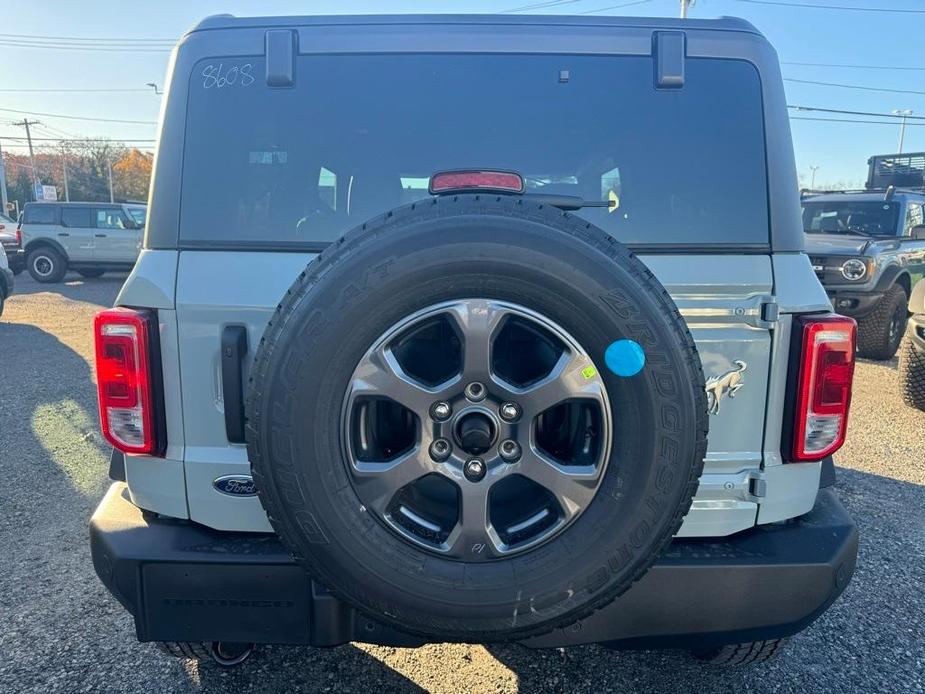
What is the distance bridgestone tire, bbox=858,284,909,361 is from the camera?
8.29 meters

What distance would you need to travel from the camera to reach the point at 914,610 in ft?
9.75

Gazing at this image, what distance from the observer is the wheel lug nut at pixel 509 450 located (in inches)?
64.8

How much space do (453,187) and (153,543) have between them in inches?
50.8

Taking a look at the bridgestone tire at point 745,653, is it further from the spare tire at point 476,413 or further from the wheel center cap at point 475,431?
the wheel center cap at point 475,431

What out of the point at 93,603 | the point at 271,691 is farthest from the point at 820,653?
the point at 93,603

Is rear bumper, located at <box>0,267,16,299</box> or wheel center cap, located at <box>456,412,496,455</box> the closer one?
wheel center cap, located at <box>456,412,496,455</box>

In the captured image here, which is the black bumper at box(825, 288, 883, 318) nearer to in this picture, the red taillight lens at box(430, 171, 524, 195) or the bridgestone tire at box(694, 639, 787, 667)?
the bridgestone tire at box(694, 639, 787, 667)

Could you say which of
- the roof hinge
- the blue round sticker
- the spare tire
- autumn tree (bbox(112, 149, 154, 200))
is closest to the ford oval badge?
the spare tire

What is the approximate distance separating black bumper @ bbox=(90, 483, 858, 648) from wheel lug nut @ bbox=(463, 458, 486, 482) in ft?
1.65

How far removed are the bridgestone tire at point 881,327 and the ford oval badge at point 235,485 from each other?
827cm

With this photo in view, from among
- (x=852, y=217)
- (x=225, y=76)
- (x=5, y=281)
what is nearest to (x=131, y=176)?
(x=5, y=281)

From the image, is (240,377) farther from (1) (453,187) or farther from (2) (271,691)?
(2) (271,691)

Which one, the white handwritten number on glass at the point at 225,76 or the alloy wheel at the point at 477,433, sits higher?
the white handwritten number on glass at the point at 225,76

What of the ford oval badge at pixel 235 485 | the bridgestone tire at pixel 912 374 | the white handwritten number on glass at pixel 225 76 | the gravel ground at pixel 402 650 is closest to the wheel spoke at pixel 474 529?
the ford oval badge at pixel 235 485
